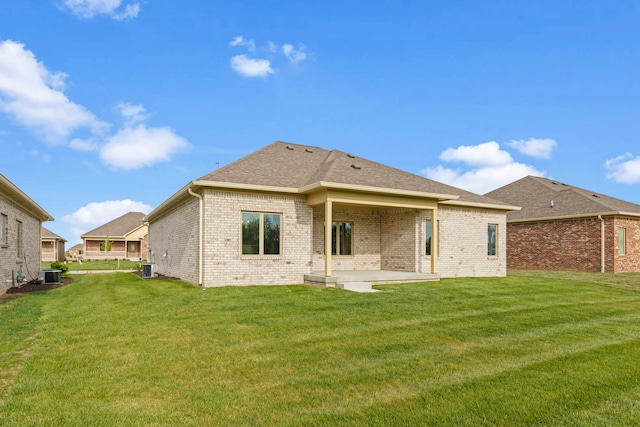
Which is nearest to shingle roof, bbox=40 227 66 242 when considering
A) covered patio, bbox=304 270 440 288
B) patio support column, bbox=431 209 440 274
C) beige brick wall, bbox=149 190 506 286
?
beige brick wall, bbox=149 190 506 286

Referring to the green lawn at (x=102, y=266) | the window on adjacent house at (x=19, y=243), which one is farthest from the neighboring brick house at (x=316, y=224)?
the green lawn at (x=102, y=266)

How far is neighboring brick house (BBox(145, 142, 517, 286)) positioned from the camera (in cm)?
1294

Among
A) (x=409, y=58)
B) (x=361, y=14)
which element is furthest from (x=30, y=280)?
(x=409, y=58)

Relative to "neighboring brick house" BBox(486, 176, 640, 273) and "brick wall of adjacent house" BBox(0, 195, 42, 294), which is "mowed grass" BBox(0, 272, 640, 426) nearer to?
"brick wall of adjacent house" BBox(0, 195, 42, 294)

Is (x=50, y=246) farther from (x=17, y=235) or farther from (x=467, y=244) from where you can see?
(x=467, y=244)

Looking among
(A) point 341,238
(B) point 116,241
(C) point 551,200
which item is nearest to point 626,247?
(C) point 551,200

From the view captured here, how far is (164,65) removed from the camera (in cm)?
1447

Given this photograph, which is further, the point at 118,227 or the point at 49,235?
the point at 118,227

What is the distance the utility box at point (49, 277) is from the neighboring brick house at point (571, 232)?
1000 inches

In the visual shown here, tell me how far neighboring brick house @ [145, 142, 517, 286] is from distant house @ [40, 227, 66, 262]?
3459 centimetres

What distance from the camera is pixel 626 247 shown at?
2228 centimetres

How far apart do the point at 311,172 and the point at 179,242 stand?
20.4 ft

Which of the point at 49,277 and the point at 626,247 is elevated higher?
the point at 626,247

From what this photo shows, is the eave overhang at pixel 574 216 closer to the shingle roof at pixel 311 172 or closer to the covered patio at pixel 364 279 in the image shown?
the shingle roof at pixel 311 172
